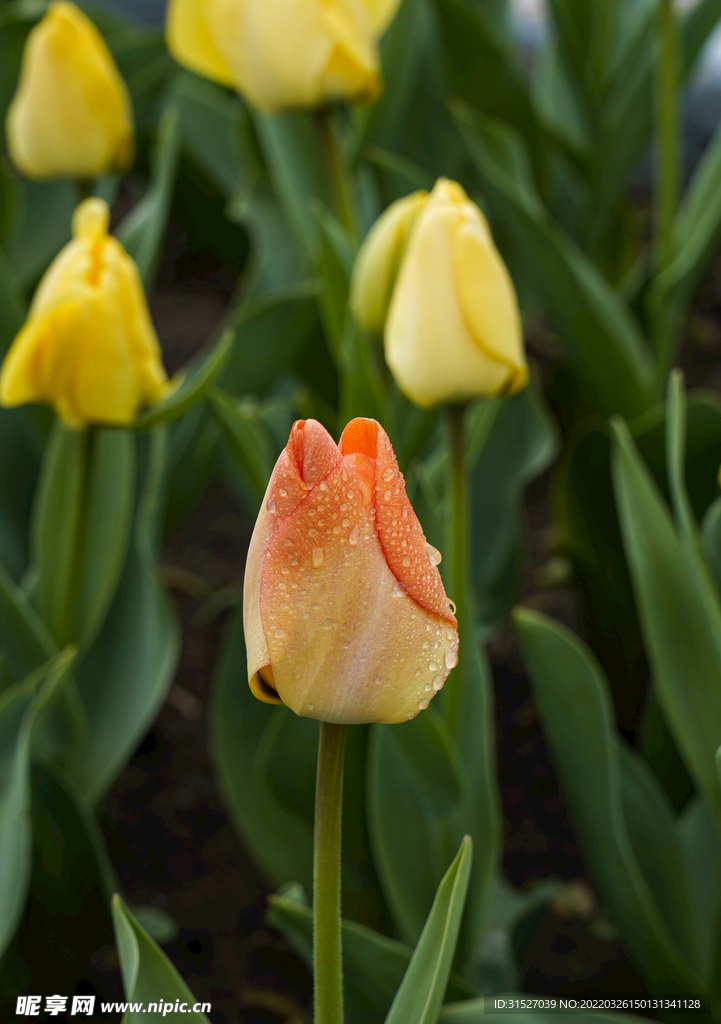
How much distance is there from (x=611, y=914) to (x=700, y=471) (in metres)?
0.44

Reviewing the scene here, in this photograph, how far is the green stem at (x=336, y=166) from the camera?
0.94m

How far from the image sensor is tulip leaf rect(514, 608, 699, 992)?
2.26 feet

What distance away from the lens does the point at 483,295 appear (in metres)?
0.62

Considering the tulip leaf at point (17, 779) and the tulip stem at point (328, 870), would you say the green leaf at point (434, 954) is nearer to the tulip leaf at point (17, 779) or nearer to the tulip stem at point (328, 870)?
the tulip stem at point (328, 870)

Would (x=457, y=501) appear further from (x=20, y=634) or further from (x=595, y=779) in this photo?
(x=20, y=634)

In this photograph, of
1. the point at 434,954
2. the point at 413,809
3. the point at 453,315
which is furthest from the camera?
the point at 413,809

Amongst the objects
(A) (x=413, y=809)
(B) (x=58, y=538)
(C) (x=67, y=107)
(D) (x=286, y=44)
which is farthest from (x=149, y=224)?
(A) (x=413, y=809)

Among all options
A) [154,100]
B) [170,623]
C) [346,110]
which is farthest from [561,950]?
[154,100]

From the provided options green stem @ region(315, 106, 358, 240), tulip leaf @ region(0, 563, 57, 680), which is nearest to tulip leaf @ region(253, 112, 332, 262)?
green stem @ region(315, 106, 358, 240)

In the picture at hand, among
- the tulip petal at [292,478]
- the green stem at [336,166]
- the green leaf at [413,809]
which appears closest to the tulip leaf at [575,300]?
the green stem at [336,166]

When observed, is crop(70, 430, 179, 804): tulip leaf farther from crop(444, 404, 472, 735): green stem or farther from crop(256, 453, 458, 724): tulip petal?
crop(256, 453, 458, 724): tulip petal

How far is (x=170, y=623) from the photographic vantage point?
88 cm

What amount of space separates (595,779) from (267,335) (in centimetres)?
52

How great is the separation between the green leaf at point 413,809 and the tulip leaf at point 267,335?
41 cm
